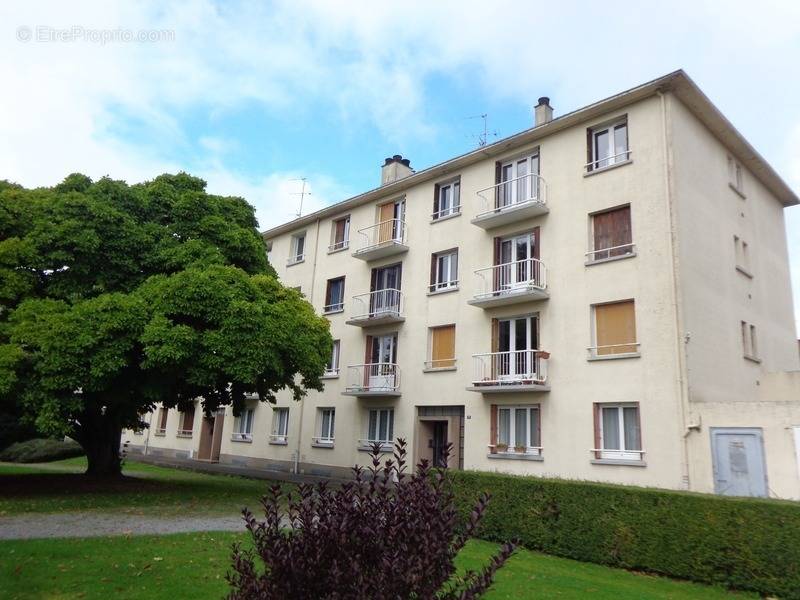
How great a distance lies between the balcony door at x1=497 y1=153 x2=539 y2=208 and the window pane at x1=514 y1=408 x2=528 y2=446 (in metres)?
6.90

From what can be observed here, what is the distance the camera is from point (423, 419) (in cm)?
2183

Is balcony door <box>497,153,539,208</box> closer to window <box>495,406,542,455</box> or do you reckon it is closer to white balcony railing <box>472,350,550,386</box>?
white balcony railing <box>472,350,550,386</box>

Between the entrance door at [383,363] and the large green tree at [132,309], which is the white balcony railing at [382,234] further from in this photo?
the large green tree at [132,309]

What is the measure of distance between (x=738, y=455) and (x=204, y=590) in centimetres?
1247

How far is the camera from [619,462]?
15.9 m

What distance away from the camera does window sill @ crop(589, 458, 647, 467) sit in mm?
15483

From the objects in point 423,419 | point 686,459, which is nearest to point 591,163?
point 686,459

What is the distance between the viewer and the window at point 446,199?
22969 mm

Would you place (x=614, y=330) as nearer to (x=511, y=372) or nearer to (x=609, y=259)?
(x=609, y=259)

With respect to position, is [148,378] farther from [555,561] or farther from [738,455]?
[738,455]

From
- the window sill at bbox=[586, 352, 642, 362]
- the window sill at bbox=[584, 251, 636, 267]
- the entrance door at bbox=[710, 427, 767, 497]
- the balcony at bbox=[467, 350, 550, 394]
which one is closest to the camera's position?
the entrance door at bbox=[710, 427, 767, 497]

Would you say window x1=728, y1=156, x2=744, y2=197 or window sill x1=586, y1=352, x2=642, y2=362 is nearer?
window sill x1=586, y1=352, x2=642, y2=362

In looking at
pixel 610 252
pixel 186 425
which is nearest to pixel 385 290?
pixel 610 252

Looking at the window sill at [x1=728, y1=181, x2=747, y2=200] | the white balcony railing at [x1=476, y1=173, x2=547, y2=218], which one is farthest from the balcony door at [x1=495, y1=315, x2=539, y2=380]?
the window sill at [x1=728, y1=181, x2=747, y2=200]
